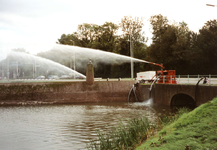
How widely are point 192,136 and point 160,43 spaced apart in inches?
2217

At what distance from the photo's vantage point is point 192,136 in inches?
386

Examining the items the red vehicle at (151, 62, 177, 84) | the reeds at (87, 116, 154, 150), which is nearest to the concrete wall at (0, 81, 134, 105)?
the red vehicle at (151, 62, 177, 84)

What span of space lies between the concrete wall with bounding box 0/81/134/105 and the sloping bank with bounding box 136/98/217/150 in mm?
24696

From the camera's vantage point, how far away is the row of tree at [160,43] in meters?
51.5

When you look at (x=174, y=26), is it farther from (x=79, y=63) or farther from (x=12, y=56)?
(x=12, y=56)

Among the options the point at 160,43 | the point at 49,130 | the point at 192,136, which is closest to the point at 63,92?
the point at 49,130

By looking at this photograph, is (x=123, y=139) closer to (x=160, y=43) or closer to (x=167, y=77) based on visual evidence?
(x=167, y=77)

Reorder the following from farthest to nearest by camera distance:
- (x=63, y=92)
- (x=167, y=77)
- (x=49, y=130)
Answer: (x=63, y=92)
(x=167, y=77)
(x=49, y=130)

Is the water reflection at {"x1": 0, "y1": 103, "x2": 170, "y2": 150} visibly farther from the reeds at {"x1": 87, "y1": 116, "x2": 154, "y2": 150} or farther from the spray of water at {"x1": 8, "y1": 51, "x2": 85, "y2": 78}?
the spray of water at {"x1": 8, "y1": 51, "x2": 85, "y2": 78}

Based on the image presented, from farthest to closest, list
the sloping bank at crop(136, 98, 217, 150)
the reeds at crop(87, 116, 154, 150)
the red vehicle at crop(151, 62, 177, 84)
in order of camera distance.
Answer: the red vehicle at crop(151, 62, 177, 84) → the reeds at crop(87, 116, 154, 150) → the sloping bank at crop(136, 98, 217, 150)

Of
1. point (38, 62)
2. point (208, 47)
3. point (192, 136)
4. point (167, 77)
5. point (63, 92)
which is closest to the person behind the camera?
point (192, 136)

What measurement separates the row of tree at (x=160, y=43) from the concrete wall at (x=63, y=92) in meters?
10.9

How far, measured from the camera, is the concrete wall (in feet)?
112

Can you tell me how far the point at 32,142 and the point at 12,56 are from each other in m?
28.3
